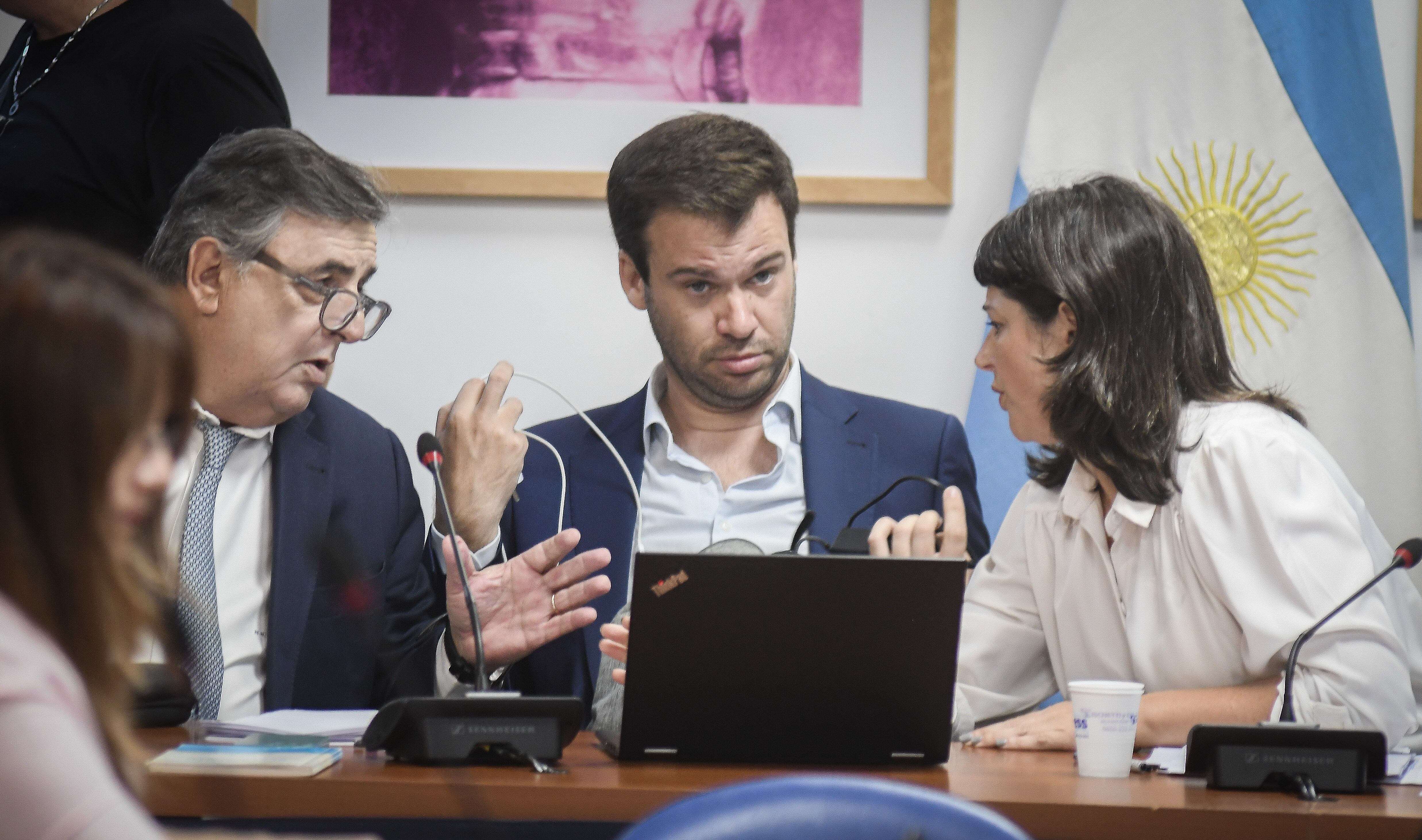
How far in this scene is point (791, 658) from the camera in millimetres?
1394

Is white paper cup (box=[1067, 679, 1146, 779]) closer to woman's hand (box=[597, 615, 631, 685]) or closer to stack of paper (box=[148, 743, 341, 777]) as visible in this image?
woman's hand (box=[597, 615, 631, 685])

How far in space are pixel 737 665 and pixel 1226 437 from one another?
0.86 m

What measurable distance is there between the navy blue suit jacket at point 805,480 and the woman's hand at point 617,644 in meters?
0.56

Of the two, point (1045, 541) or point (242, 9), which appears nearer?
point (1045, 541)

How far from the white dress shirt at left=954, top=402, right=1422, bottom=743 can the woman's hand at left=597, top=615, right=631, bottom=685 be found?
0.52 meters

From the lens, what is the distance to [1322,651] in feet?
5.49

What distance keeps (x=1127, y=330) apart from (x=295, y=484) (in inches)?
52.6

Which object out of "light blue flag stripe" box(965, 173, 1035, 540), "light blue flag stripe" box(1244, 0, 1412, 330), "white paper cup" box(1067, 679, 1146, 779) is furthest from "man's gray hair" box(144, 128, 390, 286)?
"light blue flag stripe" box(1244, 0, 1412, 330)

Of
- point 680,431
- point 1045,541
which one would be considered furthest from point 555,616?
point 1045,541

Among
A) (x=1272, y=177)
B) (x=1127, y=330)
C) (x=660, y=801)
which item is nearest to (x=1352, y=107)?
(x=1272, y=177)

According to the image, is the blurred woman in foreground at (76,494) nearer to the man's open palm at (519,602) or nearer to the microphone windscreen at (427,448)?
the microphone windscreen at (427,448)

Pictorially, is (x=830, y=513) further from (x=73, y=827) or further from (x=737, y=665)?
(x=73, y=827)

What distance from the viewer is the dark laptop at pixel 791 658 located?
4.51 ft

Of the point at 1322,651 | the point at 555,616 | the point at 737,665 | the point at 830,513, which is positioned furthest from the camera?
the point at 830,513
